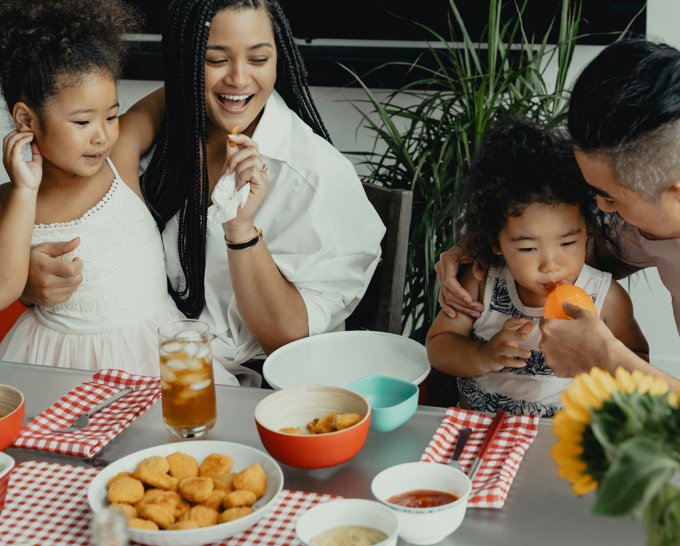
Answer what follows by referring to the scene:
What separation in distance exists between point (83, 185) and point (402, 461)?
0.99m

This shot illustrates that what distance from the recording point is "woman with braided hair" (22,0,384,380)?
5.83ft

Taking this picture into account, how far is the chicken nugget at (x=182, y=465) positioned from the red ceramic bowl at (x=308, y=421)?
99 millimetres

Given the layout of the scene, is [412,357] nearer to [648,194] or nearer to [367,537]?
[648,194]

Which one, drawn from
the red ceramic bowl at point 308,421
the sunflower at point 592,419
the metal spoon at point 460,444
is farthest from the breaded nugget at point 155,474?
the sunflower at point 592,419

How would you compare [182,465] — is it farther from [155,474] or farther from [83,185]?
[83,185]

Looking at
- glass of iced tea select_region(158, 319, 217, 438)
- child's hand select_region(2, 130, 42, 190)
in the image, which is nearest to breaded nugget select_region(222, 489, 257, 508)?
glass of iced tea select_region(158, 319, 217, 438)

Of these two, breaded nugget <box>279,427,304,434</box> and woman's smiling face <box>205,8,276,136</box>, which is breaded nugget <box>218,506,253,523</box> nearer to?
breaded nugget <box>279,427,304,434</box>

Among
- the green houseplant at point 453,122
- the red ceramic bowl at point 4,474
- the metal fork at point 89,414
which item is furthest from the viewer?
the green houseplant at point 453,122

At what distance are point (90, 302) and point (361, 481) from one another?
868mm

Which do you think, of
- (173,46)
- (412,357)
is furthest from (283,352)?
(173,46)

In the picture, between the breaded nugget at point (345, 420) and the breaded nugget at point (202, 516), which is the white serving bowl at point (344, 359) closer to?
the breaded nugget at point (345, 420)

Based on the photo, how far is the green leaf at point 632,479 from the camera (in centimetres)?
51

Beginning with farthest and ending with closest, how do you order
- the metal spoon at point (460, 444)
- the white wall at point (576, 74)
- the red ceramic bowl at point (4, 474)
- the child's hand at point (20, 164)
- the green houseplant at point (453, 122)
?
1. the white wall at point (576, 74)
2. the green houseplant at point (453, 122)
3. the child's hand at point (20, 164)
4. the metal spoon at point (460, 444)
5. the red ceramic bowl at point (4, 474)

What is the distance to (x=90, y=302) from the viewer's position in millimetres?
1776
